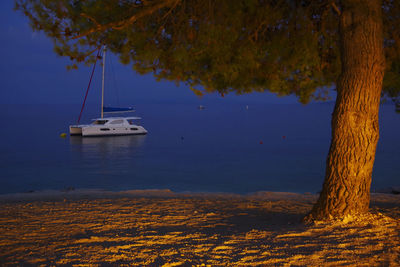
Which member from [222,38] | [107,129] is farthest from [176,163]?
[222,38]

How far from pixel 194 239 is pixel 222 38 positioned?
296cm

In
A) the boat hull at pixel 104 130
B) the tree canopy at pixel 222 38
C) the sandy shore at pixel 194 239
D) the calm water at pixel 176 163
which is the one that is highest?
the tree canopy at pixel 222 38

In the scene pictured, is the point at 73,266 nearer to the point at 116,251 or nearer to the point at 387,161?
the point at 116,251

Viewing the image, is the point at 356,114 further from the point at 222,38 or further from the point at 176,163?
the point at 176,163

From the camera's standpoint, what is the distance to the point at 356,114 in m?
4.27

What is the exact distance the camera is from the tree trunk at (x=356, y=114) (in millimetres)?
4273

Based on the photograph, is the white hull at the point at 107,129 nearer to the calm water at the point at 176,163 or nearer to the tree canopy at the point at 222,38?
the calm water at the point at 176,163

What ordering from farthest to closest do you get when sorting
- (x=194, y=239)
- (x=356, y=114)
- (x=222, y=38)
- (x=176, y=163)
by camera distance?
(x=176, y=163) < (x=222, y=38) < (x=356, y=114) < (x=194, y=239)

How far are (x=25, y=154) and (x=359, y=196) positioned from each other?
105 feet

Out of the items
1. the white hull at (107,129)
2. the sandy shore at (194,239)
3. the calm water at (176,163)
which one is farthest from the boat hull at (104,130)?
the sandy shore at (194,239)

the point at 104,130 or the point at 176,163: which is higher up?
the point at 104,130

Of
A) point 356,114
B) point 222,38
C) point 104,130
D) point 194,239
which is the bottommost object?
point 194,239

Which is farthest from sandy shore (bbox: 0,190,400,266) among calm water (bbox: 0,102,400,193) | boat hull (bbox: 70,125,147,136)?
boat hull (bbox: 70,125,147,136)

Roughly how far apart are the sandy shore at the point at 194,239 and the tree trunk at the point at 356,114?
31cm
